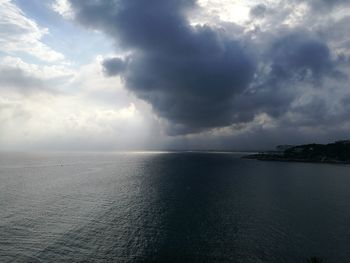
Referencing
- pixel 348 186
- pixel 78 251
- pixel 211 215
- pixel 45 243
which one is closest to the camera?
pixel 78 251

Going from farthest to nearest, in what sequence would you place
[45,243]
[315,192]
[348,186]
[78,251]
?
[348,186], [315,192], [45,243], [78,251]

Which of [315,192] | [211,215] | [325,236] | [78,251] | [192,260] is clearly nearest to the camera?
[192,260]

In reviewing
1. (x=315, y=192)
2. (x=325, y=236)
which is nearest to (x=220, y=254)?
(x=325, y=236)

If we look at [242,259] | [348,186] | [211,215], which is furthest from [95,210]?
[348,186]

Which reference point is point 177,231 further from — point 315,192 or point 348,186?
point 348,186

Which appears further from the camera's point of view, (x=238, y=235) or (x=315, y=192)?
(x=315, y=192)

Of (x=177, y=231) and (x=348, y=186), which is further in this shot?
(x=348, y=186)

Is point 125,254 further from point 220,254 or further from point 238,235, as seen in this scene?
point 238,235

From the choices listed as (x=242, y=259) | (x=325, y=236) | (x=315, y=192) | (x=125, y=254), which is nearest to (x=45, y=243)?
(x=125, y=254)

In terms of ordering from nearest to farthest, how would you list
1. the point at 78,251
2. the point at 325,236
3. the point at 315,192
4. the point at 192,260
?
the point at 192,260 < the point at 78,251 < the point at 325,236 < the point at 315,192
